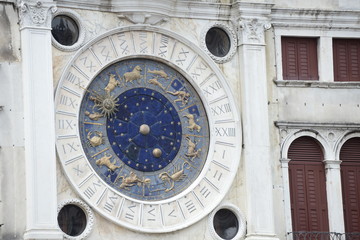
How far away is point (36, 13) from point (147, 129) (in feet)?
10.1

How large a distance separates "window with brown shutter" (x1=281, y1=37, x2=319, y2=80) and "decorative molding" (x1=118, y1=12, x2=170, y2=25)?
9.03ft

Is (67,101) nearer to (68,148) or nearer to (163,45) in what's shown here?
(68,148)

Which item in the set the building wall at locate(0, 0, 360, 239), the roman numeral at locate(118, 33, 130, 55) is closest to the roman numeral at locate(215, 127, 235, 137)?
the building wall at locate(0, 0, 360, 239)

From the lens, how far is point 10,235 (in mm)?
24562

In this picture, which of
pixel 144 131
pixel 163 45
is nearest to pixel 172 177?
pixel 144 131

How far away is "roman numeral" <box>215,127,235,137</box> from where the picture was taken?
26.8 m

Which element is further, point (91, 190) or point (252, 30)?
point (252, 30)

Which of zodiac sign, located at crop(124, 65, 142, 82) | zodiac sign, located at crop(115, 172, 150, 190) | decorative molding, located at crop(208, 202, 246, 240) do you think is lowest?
decorative molding, located at crop(208, 202, 246, 240)

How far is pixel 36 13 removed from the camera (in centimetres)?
2539

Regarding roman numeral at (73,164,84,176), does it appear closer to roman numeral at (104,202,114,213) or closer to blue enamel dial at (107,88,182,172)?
roman numeral at (104,202,114,213)

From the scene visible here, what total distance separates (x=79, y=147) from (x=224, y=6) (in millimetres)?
4311

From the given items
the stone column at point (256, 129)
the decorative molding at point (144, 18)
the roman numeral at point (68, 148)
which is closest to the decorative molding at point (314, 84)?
the stone column at point (256, 129)

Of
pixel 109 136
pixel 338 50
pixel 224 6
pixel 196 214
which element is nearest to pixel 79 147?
pixel 109 136

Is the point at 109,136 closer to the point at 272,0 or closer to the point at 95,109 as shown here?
the point at 95,109
